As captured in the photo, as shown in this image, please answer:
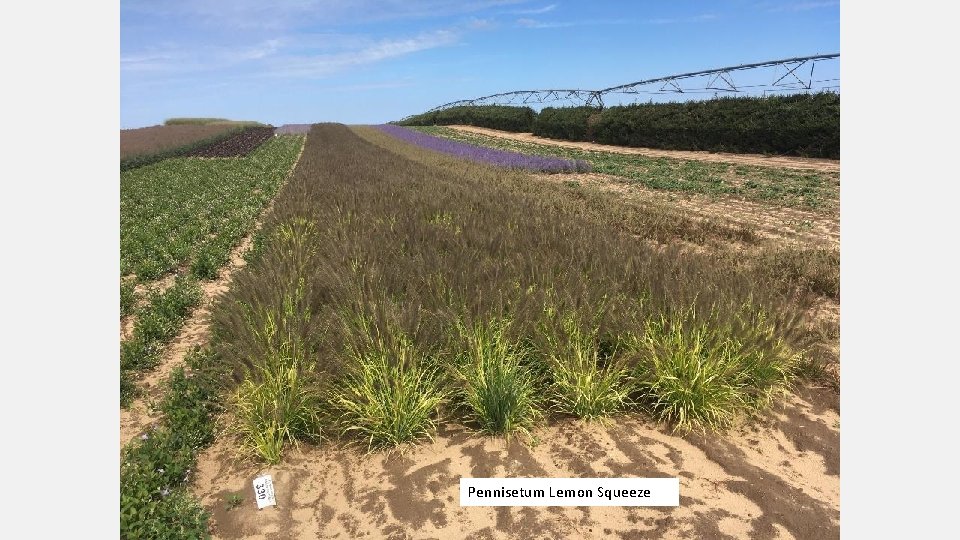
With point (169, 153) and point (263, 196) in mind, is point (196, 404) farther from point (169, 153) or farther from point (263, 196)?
point (169, 153)

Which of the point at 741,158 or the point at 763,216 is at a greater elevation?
the point at 741,158

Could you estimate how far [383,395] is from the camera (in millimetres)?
3123

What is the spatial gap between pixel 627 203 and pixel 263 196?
9.03 m

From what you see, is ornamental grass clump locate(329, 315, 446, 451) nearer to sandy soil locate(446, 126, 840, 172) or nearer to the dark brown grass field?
the dark brown grass field

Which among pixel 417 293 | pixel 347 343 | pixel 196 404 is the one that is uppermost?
pixel 417 293

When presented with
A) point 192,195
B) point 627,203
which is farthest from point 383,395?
point 192,195

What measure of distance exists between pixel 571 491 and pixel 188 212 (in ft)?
35.1

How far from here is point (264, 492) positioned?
8.89ft

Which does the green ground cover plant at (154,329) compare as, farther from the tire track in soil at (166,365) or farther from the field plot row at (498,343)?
the field plot row at (498,343)

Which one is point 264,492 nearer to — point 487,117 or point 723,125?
point 723,125

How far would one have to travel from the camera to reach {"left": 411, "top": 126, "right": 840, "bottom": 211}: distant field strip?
39.0 ft

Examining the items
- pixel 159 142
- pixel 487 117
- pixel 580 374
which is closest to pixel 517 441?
pixel 580 374

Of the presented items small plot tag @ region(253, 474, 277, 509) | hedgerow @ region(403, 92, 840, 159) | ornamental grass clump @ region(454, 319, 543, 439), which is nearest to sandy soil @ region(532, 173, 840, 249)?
ornamental grass clump @ region(454, 319, 543, 439)

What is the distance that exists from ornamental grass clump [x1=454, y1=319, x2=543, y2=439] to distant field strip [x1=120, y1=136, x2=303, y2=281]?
510 centimetres
